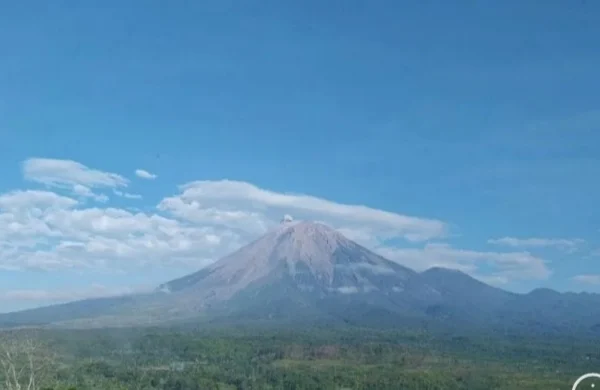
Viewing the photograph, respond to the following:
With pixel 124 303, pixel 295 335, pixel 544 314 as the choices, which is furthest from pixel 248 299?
pixel 544 314

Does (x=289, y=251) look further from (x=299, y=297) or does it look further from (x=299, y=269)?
(x=299, y=297)

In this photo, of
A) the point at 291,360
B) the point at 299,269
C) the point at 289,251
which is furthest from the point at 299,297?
the point at 291,360

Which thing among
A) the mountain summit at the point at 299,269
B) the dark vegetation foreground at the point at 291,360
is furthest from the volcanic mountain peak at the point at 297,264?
the dark vegetation foreground at the point at 291,360

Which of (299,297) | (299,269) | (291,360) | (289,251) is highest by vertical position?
(289,251)

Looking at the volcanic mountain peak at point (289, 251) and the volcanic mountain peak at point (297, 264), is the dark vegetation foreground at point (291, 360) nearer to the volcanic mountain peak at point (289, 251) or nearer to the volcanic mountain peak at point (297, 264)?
the volcanic mountain peak at point (297, 264)

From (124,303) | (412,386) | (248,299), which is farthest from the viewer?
(124,303)

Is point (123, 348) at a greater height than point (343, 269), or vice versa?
point (343, 269)

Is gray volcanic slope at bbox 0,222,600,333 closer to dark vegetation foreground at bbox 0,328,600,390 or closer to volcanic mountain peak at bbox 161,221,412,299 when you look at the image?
volcanic mountain peak at bbox 161,221,412,299

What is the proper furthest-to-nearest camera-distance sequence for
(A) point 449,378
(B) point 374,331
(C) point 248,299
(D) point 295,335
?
(C) point 248,299 → (B) point 374,331 → (D) point 295,335 → (A) point 449,378

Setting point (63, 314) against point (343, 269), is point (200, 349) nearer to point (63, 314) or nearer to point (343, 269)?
point (63, 314)
